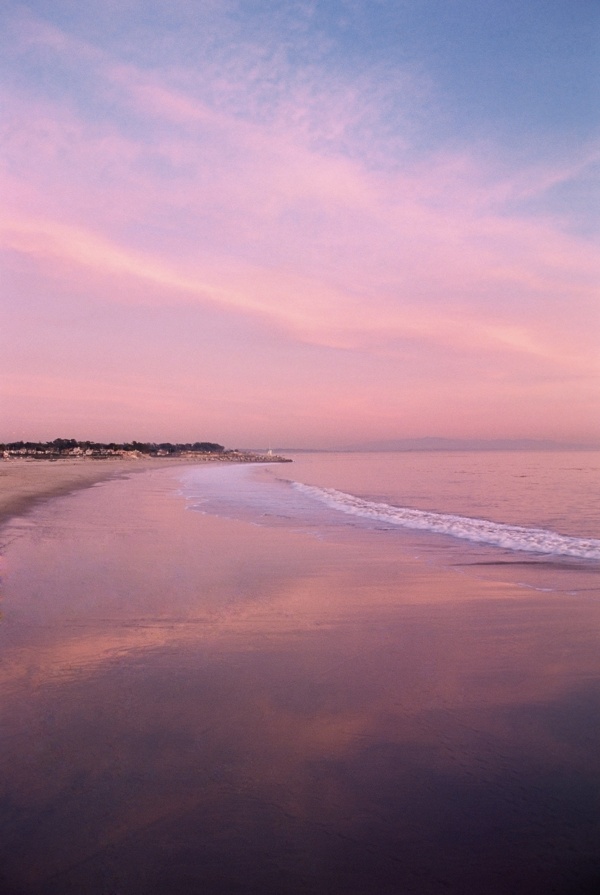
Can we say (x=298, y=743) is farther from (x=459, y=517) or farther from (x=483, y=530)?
(x=459, y=517)

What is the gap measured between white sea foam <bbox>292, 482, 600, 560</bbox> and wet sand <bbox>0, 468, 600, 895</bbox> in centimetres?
507

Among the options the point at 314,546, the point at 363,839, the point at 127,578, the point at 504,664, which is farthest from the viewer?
the point at 314,546

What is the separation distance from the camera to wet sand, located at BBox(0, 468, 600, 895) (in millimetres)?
3205

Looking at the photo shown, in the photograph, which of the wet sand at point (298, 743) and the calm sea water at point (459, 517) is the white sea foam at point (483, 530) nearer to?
the calm sea water at point (459, 517)

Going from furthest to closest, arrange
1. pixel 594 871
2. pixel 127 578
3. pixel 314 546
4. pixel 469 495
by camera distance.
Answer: pixel 469 495 < pixel 314 546 < pixel 127 578 < pixel 594 871

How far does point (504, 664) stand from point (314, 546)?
27.2 feet

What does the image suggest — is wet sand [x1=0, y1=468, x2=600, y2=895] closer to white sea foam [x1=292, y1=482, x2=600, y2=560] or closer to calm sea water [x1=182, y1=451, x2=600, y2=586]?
calm sea water [x1=182, y1=451, x2=600, y2=586]

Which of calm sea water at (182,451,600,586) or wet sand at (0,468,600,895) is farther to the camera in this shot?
calm sea water at (182,451,600,586)

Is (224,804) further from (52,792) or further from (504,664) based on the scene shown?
(504,664)

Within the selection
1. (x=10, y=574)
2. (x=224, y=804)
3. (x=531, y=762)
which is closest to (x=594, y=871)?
(x=531, y=762)

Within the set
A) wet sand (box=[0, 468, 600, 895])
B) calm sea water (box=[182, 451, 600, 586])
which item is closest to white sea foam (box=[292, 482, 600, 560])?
calm sea water (box=[182, 451, 600, 586])

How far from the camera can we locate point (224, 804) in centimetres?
369

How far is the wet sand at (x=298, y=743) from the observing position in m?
3.21

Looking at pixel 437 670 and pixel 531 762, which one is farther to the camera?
pixel 437 670
